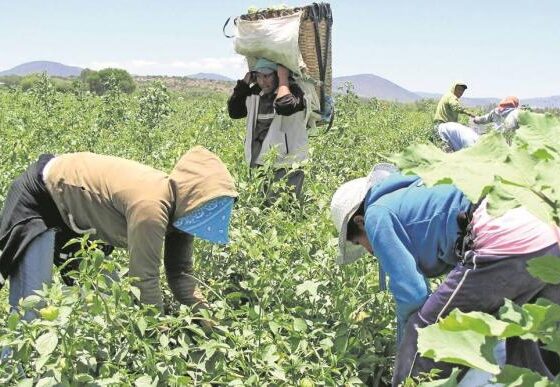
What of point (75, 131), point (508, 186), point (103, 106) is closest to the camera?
point (508, 186)

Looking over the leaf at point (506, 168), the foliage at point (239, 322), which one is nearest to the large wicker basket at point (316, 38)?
the foliage at point (239, 322)

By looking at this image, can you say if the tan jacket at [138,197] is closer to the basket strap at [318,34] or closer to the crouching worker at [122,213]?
the crouching worker at [122,213]

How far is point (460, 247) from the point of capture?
82.4 inches

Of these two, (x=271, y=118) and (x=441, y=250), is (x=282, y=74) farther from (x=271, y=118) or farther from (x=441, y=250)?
(x=441, y=250)

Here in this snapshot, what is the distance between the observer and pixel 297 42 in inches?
161

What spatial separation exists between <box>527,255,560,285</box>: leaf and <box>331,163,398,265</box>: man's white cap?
4.64 ft

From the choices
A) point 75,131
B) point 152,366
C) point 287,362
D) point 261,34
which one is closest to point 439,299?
point 287,362

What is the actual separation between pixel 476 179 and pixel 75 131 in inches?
255

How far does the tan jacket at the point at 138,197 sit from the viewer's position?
83.8 inches

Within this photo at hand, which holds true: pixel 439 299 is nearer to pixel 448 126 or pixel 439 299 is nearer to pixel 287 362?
pixel 287 362

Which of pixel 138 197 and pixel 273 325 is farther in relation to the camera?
pixel 138 197

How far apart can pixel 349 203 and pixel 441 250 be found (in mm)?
326

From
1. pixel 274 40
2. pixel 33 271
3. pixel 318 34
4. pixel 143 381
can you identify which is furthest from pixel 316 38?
pixel 143 381

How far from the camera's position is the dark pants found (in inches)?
76.7
